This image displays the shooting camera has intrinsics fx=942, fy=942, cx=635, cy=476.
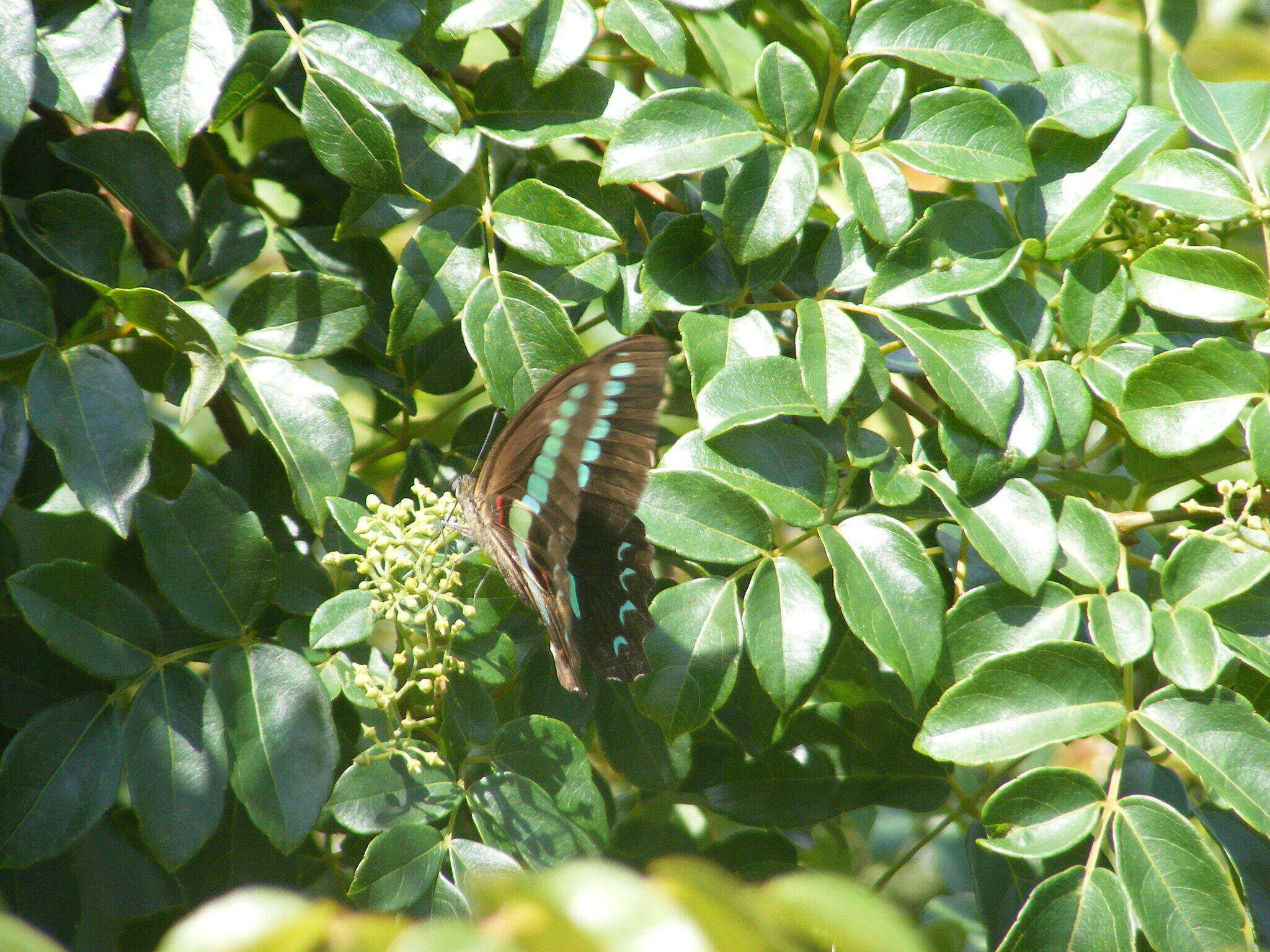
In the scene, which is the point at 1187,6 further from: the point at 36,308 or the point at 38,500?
the point at 38,500

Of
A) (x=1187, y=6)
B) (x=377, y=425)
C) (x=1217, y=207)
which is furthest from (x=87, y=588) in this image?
(x=1187, y=6)

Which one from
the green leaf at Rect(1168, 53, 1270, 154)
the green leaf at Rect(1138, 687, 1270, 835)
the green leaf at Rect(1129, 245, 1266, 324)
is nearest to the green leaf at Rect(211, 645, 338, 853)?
the green leaf at Rect(1138, 687, 1270, 835)

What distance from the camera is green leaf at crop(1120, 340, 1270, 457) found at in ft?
2.91

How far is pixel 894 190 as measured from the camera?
36.2 inches

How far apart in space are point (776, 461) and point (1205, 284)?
0.45 m

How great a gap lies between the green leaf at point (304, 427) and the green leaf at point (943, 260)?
53 centimetres

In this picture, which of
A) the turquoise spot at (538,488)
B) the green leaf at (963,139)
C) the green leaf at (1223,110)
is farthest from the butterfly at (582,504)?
the green leaf at (1223,110)

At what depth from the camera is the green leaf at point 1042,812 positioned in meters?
0.83

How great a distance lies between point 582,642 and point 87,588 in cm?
47

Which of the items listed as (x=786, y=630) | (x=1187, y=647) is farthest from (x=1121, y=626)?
(x=786, y=630)

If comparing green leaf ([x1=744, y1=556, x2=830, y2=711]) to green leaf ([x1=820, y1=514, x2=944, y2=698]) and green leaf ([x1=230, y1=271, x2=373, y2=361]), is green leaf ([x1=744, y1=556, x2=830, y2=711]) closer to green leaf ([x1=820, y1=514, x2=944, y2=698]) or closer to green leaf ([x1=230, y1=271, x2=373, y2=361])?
green leaf ([x1=820, y1=514, x2=944, y2=698])

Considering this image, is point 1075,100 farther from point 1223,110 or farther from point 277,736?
point 277,736

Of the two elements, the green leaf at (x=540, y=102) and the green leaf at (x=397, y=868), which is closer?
the green leaf at (x=397, y=868)

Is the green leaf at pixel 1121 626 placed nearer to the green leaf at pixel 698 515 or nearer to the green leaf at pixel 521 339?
the green leaf at pixel 698 515
